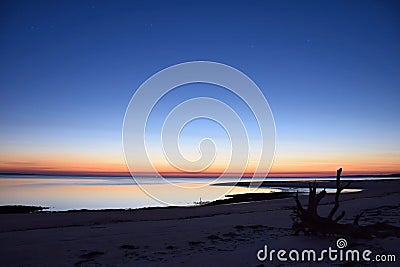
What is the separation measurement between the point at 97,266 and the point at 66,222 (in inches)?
342

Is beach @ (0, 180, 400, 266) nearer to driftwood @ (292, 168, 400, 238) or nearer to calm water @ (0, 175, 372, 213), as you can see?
driftwood @ (292, 168, 400, 238)

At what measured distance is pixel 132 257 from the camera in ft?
26.4

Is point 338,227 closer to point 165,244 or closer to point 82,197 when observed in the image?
point 165,244

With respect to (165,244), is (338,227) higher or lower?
higher

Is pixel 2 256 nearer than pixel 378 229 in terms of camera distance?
A: Yes

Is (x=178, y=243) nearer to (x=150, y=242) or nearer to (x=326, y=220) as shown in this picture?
(x=150, y=242)

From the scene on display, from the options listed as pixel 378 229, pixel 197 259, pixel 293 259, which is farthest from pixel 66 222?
pixel 378 229

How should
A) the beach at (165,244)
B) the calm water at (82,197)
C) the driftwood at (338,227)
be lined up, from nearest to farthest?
the beach at (165,244), the driftwood at (338,227), the calm water at (82,197)

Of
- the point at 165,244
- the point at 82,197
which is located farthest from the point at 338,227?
the point at 82,197

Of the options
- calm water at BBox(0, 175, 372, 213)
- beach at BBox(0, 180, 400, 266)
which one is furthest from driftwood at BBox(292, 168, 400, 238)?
calm water at BBox(0, 175, 372, 213)

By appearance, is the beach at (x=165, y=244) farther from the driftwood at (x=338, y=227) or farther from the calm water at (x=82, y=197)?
the calm water at (x=82, y=197)

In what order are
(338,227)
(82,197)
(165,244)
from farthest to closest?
(82,197), (338,227), (165,244)

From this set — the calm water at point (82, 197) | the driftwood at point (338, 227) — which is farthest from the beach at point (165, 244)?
the calm water at point (82, 197)

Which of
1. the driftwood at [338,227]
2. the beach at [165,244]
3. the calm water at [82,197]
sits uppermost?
the driftwood at [338,227]
